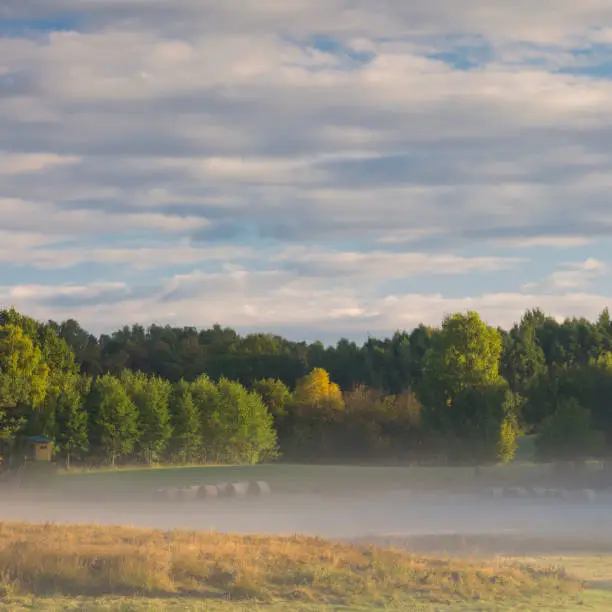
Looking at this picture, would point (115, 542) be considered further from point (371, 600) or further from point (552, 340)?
point (552, 340)

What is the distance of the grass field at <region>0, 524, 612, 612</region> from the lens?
61.9 ft

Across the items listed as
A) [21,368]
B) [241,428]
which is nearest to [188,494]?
[241,428]

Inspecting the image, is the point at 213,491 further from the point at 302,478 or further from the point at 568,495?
the point at 568,495

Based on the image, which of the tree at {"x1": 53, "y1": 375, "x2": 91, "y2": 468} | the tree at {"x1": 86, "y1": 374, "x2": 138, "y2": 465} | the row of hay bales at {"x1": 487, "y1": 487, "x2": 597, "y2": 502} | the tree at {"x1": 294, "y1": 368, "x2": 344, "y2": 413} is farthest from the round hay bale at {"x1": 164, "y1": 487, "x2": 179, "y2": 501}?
the tree at {"x1": 294, "y1": 368, "x2": 344, "y2": 413}

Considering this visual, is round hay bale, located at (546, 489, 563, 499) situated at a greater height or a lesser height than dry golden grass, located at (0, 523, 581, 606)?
lesser

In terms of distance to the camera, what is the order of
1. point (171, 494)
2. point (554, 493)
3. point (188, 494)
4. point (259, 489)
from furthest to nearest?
point (259, 489) → point (554, 493) → point (188, 494) → point (171, 494)

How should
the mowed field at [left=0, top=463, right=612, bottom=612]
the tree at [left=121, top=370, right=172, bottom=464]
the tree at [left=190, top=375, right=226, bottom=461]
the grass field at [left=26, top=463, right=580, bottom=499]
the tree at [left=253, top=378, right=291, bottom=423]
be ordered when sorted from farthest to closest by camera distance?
1. the tree at [left=253, top=378, right=291, bottom=423]
2. the tree at [left=190, top=375, right=226, bottom=461]
3. the tree at [left=121, top=370, right=172, bottom=464]
4. the grass field at [left=26, top=463, right=580, bottom=499]
5. the mowed field at [left=0, top=463, right=612, bottom=612]

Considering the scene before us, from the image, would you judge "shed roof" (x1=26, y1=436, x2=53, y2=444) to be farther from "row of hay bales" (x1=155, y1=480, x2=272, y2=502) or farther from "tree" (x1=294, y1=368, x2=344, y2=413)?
"tree" (x1=294, y1=368, x2=344, y2=413)

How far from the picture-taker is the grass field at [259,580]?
18859mm

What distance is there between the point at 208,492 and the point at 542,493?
16245 mm

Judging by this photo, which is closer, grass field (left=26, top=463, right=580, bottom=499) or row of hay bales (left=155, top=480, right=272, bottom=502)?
row of hay bales (left=155, top=480, right=272, bottom=502)

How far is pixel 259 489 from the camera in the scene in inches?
2327

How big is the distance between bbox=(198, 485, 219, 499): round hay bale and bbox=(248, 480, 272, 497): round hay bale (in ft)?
7.71

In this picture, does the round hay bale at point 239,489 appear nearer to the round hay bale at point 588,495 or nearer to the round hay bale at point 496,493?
the round hay bale at point 496,493
